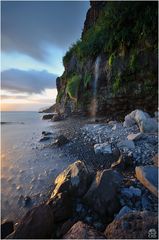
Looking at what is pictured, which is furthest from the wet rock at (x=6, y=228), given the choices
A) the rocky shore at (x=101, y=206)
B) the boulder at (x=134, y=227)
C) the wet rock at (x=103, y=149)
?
the wet rock at (x=103, y=149)

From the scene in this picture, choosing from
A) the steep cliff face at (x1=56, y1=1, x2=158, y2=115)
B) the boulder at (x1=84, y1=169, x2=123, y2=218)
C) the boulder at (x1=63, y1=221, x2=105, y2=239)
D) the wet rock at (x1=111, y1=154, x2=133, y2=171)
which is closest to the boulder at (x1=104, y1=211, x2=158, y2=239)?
the boulder at (x1=63, y1=221, x2=105, y2=239)

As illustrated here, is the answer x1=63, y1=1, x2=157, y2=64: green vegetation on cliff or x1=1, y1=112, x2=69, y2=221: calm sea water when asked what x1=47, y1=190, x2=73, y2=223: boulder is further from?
x1=63, y1=1, x2=157, y2=64: green vegetation on cliff

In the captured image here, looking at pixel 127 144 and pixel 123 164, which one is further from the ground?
pixel 127 144

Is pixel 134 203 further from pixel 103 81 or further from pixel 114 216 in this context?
pixel 103 81

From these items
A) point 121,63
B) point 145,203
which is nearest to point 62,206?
point 145,203

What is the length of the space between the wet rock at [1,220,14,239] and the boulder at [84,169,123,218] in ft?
3.45

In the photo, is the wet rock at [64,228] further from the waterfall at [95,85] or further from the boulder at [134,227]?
the waterfall at [95,85]

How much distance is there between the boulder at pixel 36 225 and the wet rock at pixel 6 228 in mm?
305

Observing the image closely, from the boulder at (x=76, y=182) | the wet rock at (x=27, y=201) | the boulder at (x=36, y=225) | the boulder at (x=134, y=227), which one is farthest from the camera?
the wet rock at (x=27, y=201)

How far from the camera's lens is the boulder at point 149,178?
2.52 metres

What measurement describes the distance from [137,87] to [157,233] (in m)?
6.67

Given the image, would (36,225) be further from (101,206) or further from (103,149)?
(103,149)

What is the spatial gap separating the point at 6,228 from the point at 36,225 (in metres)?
0.58

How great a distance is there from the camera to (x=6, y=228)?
7.42 feet
